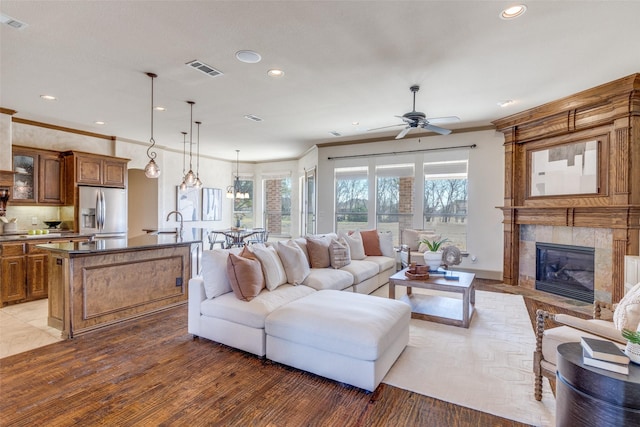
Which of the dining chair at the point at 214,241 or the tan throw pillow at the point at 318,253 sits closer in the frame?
the tan throw pillow at the point at 318,253

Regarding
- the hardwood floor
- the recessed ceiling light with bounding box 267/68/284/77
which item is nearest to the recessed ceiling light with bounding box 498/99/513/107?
the recessed ceiling light with bounding box 267/68/284/77

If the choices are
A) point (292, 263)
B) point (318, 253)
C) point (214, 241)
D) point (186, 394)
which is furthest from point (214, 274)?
point (214, 241)

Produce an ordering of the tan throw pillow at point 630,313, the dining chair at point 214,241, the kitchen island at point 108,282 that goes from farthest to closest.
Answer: the dining chair at point 214,241 < the kitchen island at point 108,282 < the tan throw pillow at point 630,313

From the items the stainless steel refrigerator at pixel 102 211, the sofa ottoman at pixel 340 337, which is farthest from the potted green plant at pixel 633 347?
the stainless steel refrigerator at pixel 102 211

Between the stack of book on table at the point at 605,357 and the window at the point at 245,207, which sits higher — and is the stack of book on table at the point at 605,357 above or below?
below

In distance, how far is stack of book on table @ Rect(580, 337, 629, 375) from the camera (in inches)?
60.4

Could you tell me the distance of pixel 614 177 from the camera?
4.27m

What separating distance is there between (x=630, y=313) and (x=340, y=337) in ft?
6.26

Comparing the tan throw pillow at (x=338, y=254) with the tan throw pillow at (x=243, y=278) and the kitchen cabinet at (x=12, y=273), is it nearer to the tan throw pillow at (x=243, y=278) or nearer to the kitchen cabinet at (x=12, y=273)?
the tan throw pillow at (x=243, y=278)

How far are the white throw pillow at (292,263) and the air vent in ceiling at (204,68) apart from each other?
2104 mm

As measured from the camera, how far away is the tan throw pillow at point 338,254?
14.9 ft

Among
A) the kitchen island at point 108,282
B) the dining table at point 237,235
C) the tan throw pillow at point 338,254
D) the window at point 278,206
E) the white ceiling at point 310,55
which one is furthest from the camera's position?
the window at point 278,206

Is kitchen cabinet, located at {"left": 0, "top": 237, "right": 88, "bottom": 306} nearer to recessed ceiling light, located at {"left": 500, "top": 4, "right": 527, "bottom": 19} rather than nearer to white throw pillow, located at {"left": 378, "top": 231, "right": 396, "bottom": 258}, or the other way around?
white throw pillow, located at {"left": 378, "top": 231, "right": 396, "bottom": 258}

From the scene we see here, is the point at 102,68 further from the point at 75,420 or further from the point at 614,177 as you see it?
the point at 614,177
